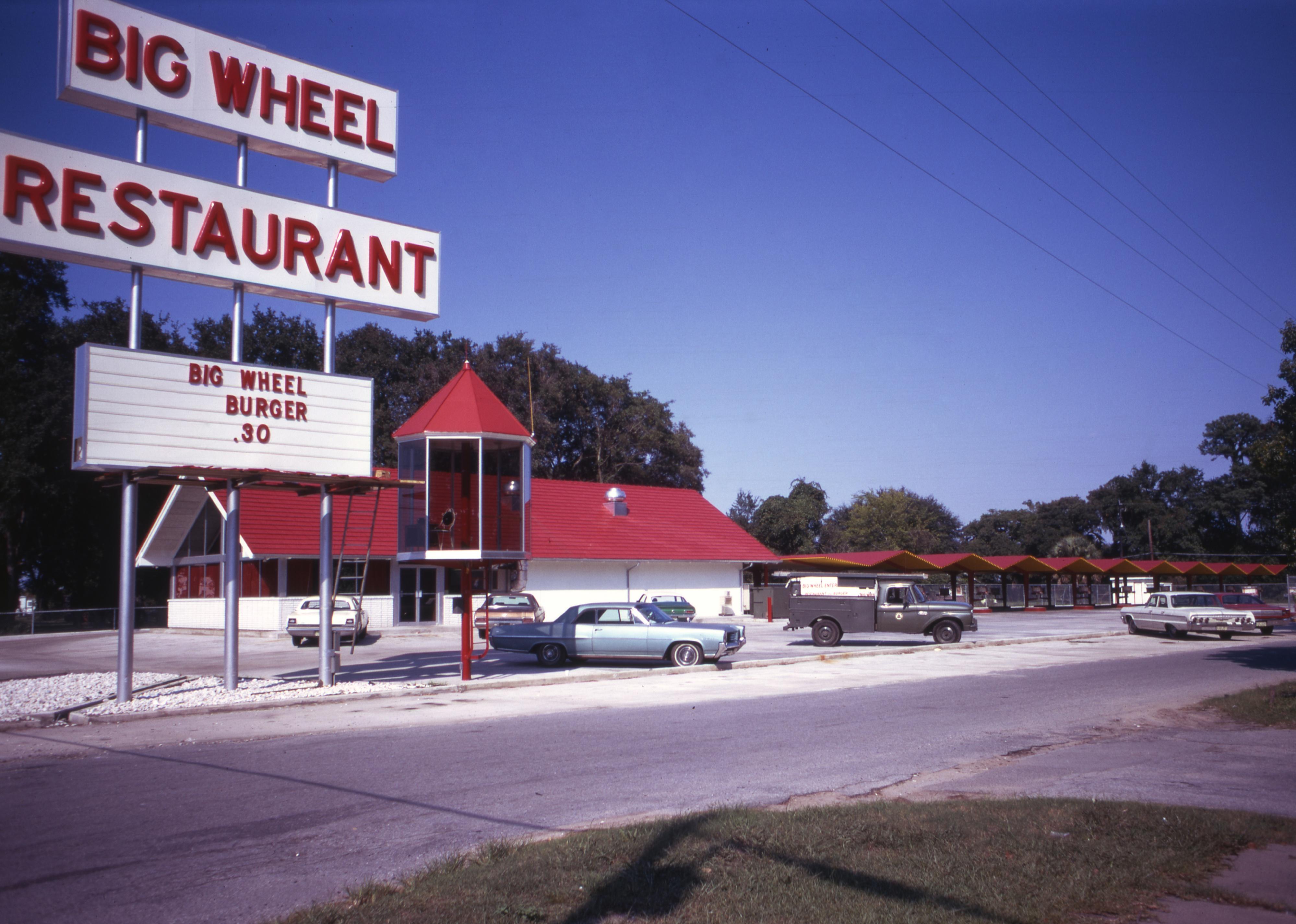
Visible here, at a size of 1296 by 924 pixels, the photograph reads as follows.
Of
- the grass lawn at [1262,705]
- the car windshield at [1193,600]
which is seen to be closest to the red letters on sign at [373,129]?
the grass lawn at [1262,705]

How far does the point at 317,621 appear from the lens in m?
28.2

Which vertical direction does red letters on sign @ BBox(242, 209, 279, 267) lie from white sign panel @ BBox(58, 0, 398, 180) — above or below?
below

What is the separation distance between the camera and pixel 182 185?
1691cm

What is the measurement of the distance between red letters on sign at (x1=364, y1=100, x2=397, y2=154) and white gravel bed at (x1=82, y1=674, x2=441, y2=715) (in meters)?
10.8

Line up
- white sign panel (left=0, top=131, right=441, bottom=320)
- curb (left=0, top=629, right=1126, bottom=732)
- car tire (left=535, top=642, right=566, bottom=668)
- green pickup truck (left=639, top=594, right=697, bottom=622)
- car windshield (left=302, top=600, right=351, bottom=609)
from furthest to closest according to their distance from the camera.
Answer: green pickup truck (left=639, top=594, right=697, bottom=622) < car windshield (left=302, top=600, right=351, bottom=609) < car tire (left=535, top=642, right=566, bottom=668) < white sign panel (left=0, top=131, right=441, bottom=320) < curb (left=0, top=629, right=1126, bottom=732)

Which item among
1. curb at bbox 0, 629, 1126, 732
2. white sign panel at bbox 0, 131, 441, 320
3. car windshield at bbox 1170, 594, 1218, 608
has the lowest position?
curb at bbox 0, 629, 1126, 732

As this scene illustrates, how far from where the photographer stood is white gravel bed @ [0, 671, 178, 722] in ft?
51.1

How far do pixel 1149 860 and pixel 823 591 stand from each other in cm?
2210

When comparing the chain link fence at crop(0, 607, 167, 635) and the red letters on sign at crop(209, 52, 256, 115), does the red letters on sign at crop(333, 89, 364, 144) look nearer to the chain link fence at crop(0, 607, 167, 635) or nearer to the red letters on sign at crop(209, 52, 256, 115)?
the red letters on sign at crop(209, 52, 256, 115)

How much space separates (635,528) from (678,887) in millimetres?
39019

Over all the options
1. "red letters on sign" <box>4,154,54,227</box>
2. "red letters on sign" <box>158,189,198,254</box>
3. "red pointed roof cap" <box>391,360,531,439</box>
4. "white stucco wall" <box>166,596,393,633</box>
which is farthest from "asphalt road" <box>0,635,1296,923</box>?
"white stucco wall" <box>166,596,393,633</box>

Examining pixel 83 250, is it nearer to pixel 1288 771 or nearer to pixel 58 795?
pixel 58 795

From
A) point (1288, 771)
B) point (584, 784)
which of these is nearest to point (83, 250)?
point (584, 784)

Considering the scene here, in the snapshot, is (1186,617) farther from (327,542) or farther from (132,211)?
(132,211)
